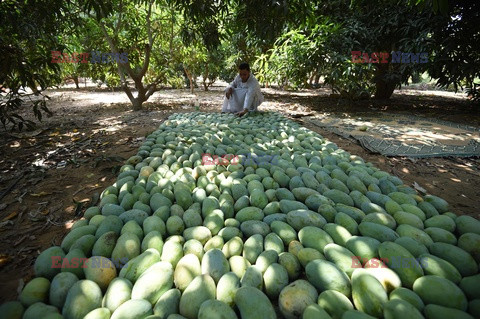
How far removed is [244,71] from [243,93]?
41cm

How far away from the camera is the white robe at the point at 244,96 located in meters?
4.49

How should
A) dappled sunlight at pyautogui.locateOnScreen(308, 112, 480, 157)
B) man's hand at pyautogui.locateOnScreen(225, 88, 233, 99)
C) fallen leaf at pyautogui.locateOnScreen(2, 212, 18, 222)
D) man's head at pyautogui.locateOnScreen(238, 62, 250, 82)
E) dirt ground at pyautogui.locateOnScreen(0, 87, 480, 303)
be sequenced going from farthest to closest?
man's hand at pyautogui.locateOnScreen(225, 88, 233, 99) → man's head at pyautogui.locateOnScreen(238, 62, 250, 82) → dappled sunlight at pyautogui.locateOnScreen(308, 112, 480, 157) → fallen leaf at pyautogui.locateOnScreen(2, 212, 18, 222) → dirt ground at pyautogui.locateOnScreen(0, 87, 480, 303)

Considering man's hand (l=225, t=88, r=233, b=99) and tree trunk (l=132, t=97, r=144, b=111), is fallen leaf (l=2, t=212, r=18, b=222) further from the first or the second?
tree trunk (l=132, t=97, r=144, b=111)

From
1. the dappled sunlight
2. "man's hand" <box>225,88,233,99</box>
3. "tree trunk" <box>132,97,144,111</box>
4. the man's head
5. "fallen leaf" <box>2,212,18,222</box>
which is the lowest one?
"fallen leaf" <box>2,212,18,222</box>

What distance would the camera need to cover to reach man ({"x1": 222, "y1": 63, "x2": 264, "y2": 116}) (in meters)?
4.48

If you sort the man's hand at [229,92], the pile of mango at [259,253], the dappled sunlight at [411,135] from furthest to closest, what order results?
the man's hand at [229,92]
the dappled sunlight at [411,135]
the pile of mango at [259,253]

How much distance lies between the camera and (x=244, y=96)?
473 centimetres

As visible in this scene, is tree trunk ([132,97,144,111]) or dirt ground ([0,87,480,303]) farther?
tree trunk ([132,97,144,111])

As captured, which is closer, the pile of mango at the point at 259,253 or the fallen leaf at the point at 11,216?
the pile of mango at the point at 259,253

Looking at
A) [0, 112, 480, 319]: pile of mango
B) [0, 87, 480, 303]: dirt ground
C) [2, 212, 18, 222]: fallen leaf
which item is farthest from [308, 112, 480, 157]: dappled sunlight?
[2, 212, 18, 222]: fallen leaf

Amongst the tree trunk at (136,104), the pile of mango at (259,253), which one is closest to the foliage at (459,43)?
the pile of mango at (259,253)

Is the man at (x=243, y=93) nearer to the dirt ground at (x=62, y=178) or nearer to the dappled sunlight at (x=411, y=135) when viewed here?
the dappled sunlight at (x=411, y=135)

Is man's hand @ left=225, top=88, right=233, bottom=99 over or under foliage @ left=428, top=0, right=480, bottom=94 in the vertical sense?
under

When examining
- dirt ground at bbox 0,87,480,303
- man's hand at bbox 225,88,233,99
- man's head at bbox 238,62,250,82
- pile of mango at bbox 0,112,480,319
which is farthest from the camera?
man's hand at bbox 225,88,233,99
